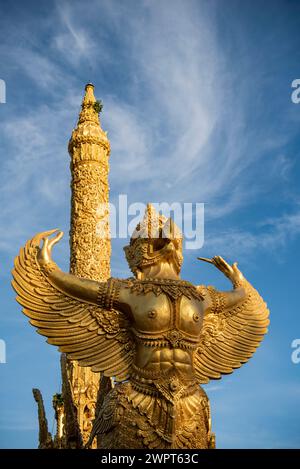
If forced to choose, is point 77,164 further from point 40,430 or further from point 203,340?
point 203,340

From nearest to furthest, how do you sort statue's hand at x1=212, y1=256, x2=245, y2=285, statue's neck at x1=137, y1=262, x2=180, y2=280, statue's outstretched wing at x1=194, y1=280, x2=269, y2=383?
statue's neck at x1=137, y1=262, x2=180, y2=280 < statue's outstretched wing at x1=194, y1=280, x2=269, y2=383 < statue's hand at x1=212, y1=256, x2=245, y2=285

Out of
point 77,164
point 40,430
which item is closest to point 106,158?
point 77,164

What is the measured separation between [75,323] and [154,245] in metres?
1.06

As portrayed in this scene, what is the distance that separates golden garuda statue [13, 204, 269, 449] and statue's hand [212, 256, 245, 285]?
465 millimetres

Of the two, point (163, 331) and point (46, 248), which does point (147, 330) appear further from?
point (46, 248)

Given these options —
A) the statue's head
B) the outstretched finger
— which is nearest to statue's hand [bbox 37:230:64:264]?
the outstretched finger

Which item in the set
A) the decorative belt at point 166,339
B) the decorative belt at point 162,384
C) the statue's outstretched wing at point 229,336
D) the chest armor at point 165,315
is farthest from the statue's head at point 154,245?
the decorative belt at point 162,384

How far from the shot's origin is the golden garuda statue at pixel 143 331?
4031 millimetres

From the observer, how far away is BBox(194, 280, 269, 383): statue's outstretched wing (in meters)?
4.79

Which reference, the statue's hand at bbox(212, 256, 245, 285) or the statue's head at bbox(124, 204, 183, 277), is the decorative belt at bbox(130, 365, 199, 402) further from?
the statue's hand at bbox(212, 256, 245, 285)

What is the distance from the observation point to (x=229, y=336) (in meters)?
5.04

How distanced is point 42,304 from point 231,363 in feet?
6.45

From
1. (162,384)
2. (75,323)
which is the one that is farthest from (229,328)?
(75,323)
